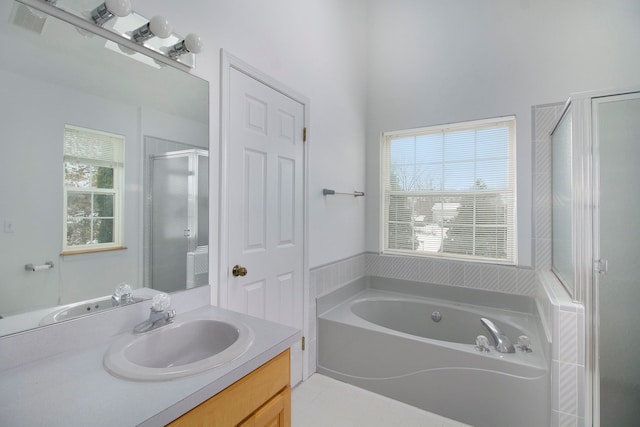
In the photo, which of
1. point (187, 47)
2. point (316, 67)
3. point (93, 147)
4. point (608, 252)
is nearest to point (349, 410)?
point (608, 252)

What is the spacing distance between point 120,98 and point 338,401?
214 cm

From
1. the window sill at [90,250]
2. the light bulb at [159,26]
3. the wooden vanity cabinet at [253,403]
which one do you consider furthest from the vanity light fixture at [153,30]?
the wooden vanity cabinet at [253,403]

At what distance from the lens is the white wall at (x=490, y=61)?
87.5 inches

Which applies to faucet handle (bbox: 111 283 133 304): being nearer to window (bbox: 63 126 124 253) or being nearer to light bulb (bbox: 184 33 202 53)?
window (bbox: 63 126 124 253)

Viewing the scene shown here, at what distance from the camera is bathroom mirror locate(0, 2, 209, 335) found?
0.94 metres

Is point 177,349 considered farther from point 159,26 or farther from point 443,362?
point 443,362

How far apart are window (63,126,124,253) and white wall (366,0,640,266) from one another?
2365mm

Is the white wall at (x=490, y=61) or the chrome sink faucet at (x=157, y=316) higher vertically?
the white wall at (x=490, y=61)

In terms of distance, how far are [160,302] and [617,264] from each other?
2.22 m

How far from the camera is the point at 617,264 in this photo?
1593 mm

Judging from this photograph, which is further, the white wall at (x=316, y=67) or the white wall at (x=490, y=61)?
the white wall at (x=490, y=61)

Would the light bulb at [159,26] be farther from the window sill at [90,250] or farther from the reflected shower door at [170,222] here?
the window sill at [90,250]

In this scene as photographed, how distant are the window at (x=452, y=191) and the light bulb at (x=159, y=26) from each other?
7.49ft

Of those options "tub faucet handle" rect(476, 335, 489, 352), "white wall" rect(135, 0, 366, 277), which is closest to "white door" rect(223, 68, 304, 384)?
"white wall" rect(135, 0, 366, 277)
